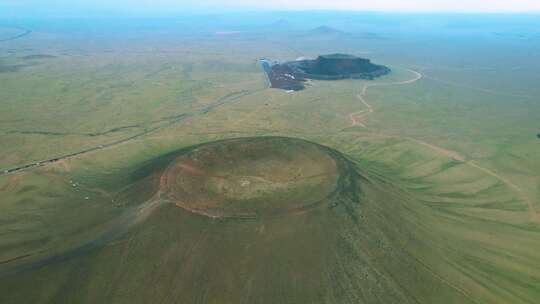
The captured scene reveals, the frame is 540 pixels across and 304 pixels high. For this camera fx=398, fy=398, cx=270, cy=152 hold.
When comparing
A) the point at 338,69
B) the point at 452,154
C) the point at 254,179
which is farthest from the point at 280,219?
the point at 338,69

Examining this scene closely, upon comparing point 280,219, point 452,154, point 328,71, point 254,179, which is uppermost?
point 328,71

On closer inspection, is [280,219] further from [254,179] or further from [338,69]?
[338,69]

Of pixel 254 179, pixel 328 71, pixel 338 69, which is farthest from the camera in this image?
pixel 338 69

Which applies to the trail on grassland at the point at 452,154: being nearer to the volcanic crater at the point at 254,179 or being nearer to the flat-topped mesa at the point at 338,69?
the flat-topped mesa at the point at 338,69

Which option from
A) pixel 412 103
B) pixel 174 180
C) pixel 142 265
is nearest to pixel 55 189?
pixel 174 180

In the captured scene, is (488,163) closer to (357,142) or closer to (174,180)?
(357,142)

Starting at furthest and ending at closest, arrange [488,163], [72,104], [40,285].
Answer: [72,104]
[488,163]
[40,285]

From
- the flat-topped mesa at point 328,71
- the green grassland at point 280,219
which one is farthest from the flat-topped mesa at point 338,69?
the green grassland at point 280,219

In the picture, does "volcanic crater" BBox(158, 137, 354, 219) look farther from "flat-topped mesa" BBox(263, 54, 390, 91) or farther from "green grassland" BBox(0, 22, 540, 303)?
"flat-topped mesa" BBox(263, 54, 390, 91)

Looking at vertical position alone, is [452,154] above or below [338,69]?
below
